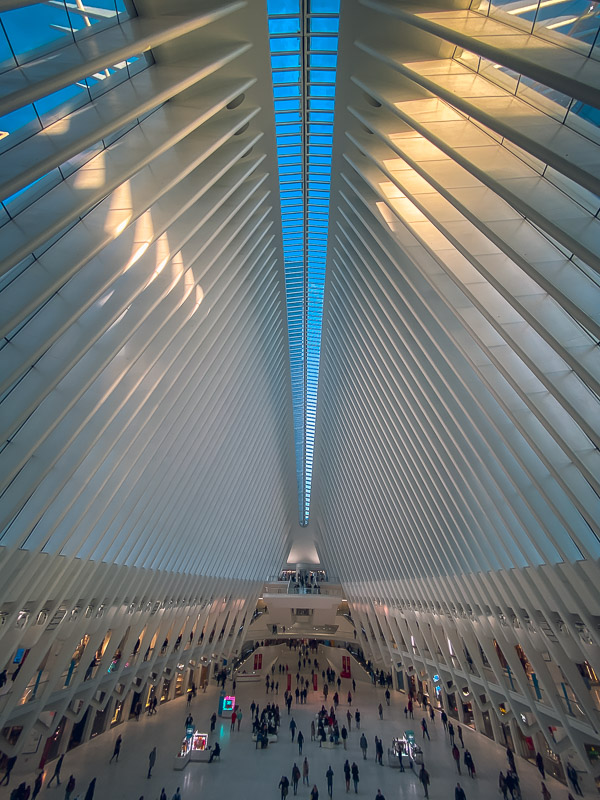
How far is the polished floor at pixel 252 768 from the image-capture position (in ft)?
47.4

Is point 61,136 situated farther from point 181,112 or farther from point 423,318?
point 423,318

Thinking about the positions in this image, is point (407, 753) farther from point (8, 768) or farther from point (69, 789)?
point (8, 768)

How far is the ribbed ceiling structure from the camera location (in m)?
6.35

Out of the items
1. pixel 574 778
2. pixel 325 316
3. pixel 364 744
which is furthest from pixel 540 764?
pixel 325 316

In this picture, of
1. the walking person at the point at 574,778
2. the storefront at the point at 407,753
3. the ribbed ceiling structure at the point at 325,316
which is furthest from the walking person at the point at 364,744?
the walking person at the point at 574,778

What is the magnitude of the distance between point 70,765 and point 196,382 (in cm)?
1421

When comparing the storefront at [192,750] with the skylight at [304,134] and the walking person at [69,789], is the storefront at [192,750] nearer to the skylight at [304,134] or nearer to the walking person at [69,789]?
the walking person at [69,789]

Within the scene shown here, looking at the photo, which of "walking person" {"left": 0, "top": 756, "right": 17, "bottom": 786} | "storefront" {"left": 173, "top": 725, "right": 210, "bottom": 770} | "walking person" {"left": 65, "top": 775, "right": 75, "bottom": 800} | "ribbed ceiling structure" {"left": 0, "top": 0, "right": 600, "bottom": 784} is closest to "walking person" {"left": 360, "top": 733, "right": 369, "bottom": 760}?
"ribbed ceiling structure" {"left": 0, "top": 0, "right": 600, "bottom": 784}

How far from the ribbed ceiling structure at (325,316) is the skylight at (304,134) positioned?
2.72 ft

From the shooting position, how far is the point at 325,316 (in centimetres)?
2523

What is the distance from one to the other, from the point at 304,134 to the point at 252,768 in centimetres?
2159

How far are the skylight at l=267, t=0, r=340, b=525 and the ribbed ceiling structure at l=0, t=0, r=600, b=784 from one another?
828 millimetres

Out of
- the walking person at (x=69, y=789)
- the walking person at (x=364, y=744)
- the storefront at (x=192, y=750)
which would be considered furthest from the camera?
the walking person at (x=364, y=744)

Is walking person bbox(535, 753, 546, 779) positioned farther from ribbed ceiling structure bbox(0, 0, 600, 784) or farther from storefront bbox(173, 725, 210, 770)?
storefront bbox(173, 725, 210, 770)
